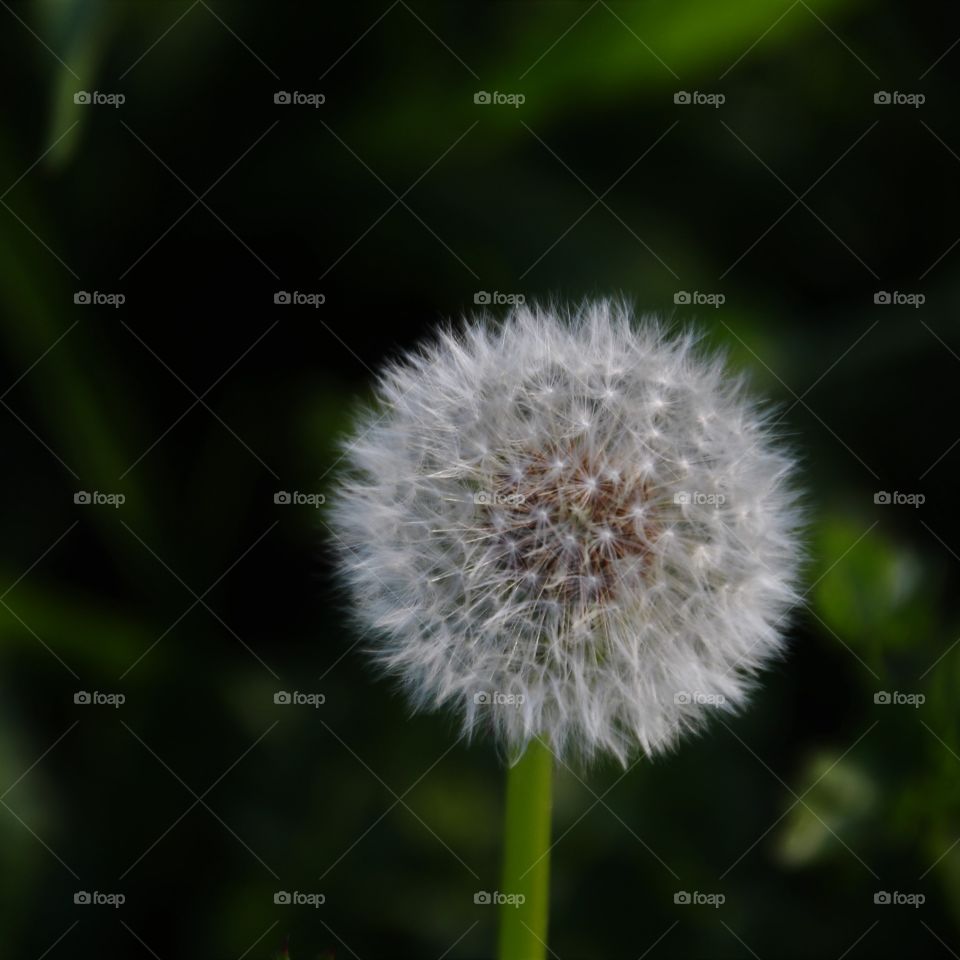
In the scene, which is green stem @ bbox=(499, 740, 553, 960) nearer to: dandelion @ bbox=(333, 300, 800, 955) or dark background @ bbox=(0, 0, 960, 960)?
dandelion @ bbox=(333, 300, 800, 955)

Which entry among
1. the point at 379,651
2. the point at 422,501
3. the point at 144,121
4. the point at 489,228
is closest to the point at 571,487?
the point at 422,501

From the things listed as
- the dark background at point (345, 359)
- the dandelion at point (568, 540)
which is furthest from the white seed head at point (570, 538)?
the dark background at point (345, 359)

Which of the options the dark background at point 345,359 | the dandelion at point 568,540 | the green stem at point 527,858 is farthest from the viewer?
the dark background at point 345,359

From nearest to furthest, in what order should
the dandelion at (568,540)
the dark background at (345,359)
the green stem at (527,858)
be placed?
1. the green stem at (527,858)
2. the dandelion at (568,540)
3. the dark background at (345,359)

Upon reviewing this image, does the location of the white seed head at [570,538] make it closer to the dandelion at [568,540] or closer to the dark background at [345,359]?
the dandelion at [568,540]

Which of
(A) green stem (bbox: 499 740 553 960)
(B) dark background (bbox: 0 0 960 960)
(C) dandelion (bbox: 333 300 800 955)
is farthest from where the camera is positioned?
(B) dark background (bbox: 0 0 960 960)

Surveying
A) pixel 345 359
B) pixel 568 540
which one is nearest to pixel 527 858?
pixel 568 540

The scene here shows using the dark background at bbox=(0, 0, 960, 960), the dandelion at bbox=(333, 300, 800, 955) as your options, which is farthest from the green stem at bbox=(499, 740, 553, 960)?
the dark background at bbox=(0, 0, 960, 960)
